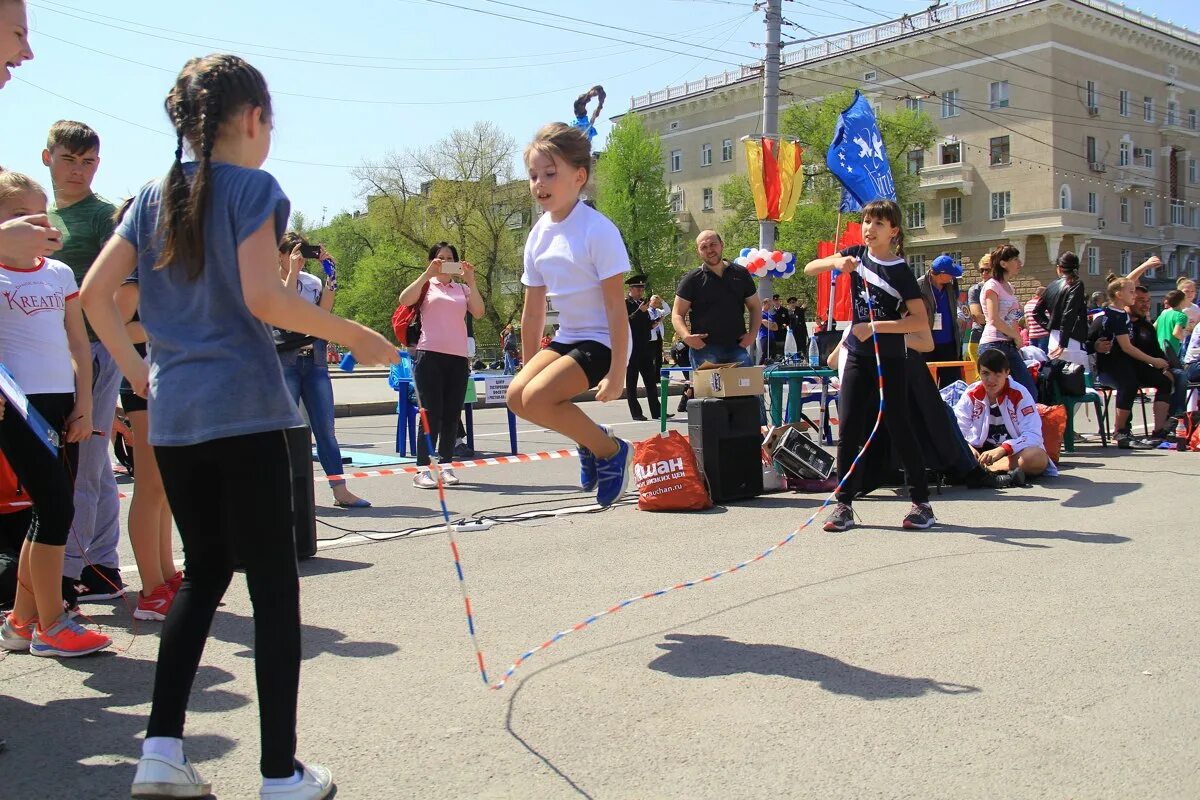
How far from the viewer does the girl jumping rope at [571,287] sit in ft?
15.1

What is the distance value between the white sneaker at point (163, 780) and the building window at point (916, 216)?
197 ft

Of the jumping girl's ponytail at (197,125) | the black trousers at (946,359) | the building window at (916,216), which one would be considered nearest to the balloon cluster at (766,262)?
the black trousers at (946,359)

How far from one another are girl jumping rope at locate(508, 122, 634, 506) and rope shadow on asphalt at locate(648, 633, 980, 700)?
123cm

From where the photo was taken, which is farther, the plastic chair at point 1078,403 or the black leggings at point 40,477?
the plastic chair at point 1078,403

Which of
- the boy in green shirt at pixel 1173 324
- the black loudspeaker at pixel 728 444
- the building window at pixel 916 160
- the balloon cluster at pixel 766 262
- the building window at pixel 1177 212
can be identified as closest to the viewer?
the black loudspeaker at pixel 728 444

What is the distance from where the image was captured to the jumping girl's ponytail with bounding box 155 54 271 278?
2.59 meters

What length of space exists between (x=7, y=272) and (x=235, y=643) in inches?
67.2

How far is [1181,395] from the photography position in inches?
468

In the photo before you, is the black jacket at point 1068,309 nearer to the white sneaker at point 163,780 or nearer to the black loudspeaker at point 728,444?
the black loudspeaker at point 728,444

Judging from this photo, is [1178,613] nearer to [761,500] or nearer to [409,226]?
[761,500]

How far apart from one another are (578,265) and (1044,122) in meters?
55.7

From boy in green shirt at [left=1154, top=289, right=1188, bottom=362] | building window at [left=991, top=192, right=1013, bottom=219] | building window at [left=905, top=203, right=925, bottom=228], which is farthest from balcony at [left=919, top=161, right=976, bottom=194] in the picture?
boy in green shirt at [left=1154, top=289, right=1188, bottom=362]

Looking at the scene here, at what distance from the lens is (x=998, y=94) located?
55.2 meters

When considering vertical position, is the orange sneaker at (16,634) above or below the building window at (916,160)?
below
